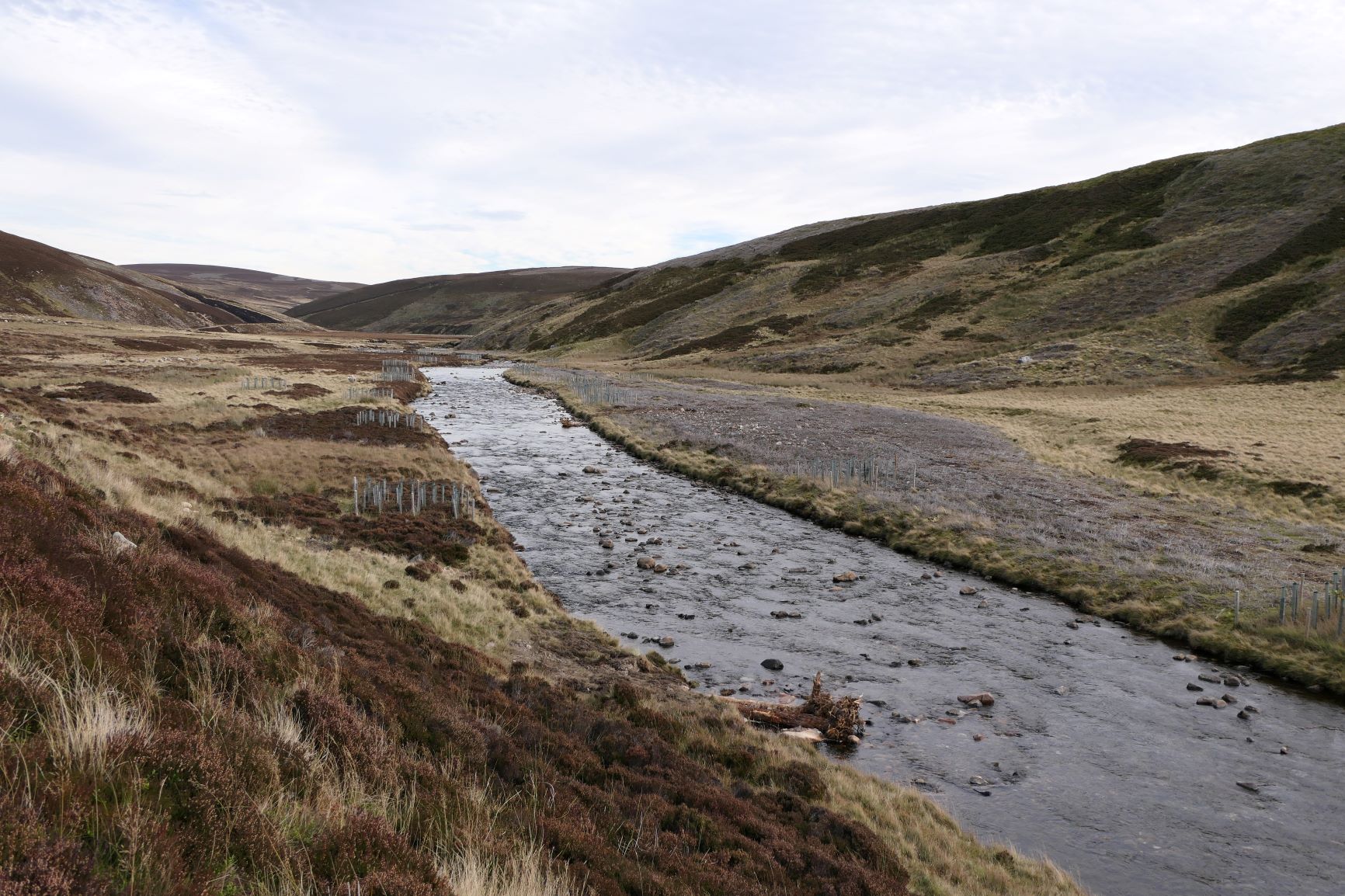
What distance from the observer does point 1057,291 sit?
9106 centimetres

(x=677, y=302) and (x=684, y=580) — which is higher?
(x=677, y=302)

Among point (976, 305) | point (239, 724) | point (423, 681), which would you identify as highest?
point (976, 305)

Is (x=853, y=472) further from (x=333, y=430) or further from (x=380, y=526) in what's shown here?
(x=333, y=430)

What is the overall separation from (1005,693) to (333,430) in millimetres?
32452

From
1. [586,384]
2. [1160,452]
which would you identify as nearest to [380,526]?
[1160,452]

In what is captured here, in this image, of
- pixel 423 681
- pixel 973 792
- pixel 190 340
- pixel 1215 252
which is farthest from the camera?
pixel 190 340

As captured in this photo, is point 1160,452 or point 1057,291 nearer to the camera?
point 1160,452

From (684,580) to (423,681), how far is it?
12051 millimetres

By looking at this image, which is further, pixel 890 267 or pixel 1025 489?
pixel 890 267

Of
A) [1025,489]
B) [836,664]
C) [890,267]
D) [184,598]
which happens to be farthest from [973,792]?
[890,267]

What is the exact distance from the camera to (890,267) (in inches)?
4668

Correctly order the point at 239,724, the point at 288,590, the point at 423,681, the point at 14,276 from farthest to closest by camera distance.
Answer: the point at 14,276, the point at 288,590, the point at 423,681, the point at 239,724

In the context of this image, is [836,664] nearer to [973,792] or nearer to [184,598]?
[973,792]

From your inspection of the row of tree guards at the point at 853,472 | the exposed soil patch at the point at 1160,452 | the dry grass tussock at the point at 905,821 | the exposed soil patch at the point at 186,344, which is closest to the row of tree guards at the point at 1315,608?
the dry grass tussock at the point at 905,821
